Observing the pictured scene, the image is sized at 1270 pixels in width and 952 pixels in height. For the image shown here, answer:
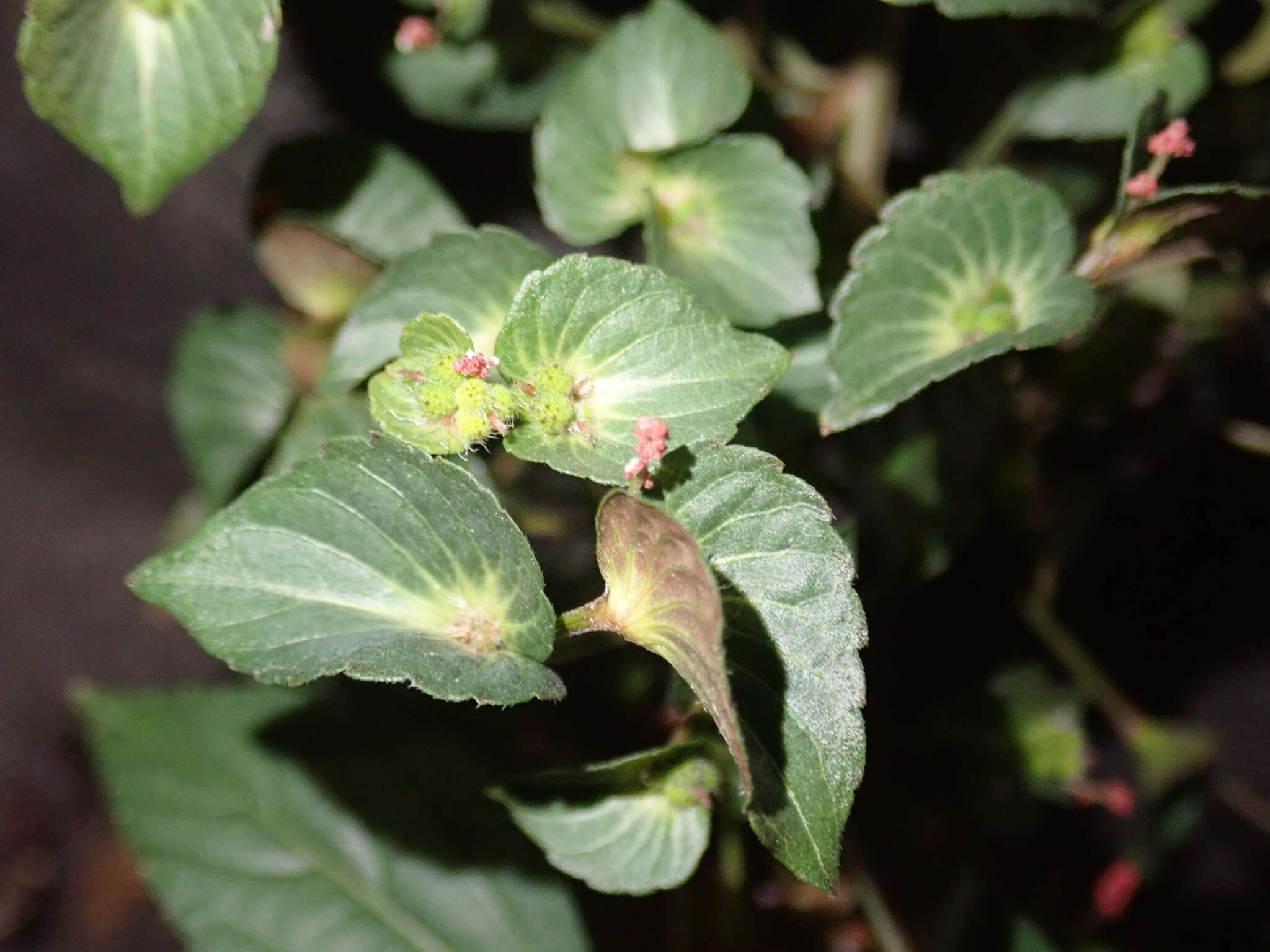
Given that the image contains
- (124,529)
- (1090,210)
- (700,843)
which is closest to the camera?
(700,843)

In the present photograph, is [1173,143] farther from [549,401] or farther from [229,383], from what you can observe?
[229,383]

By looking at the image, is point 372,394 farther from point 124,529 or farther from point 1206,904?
point 1206,904

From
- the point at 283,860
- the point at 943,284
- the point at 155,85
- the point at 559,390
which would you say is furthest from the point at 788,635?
the point at 283,860

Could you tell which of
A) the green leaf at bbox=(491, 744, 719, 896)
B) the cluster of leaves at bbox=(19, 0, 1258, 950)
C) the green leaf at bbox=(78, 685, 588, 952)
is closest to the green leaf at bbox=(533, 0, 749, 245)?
the cluster of leaves at bbox=(19, 0, 1258, 950)

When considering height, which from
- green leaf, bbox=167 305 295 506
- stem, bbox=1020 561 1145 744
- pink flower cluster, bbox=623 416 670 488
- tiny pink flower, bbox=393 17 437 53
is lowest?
stem, bbox=1020 561 1145 744

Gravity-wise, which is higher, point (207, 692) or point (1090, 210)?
point (1090, 210)

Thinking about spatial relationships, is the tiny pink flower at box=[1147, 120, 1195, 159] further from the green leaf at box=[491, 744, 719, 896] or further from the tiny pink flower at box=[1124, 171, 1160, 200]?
the green leaf at box=[491, 744, 719, 896]

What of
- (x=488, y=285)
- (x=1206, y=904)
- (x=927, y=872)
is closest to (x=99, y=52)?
(x=488, y=285)
